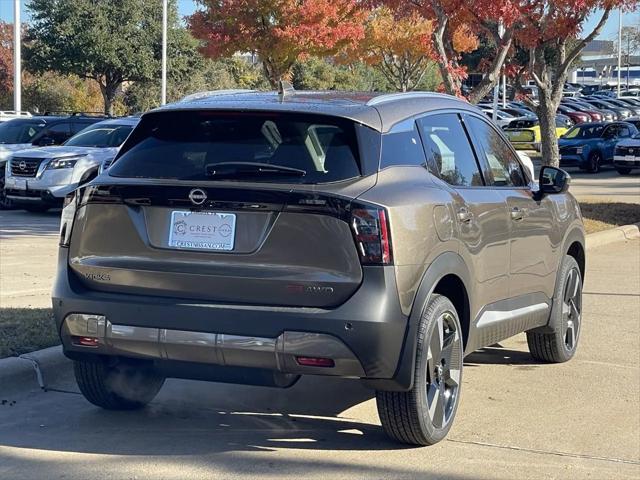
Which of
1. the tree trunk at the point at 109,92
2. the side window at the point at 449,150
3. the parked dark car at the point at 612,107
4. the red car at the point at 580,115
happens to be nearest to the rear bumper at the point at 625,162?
the red car at the point at 580,115

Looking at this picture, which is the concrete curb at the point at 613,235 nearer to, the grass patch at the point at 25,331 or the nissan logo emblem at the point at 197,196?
the grass patch at the point at 25,331

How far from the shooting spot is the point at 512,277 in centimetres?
670

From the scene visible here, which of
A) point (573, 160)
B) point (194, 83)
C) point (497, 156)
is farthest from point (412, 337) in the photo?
point (194, 83)

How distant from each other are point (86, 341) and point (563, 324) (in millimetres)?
3826

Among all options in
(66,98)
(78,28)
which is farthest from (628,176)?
(66,98)

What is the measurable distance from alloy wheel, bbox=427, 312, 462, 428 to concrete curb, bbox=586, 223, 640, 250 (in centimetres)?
992

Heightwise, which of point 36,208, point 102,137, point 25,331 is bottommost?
point 25,331

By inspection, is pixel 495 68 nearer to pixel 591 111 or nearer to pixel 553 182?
pixel 553 182

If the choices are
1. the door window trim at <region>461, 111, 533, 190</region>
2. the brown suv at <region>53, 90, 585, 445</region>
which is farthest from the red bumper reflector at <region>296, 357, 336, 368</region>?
the door window trim at <region>461, 111, 533, 190</region>

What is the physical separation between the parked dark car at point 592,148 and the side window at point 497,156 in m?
26.1

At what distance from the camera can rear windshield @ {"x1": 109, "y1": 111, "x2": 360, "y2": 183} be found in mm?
5219

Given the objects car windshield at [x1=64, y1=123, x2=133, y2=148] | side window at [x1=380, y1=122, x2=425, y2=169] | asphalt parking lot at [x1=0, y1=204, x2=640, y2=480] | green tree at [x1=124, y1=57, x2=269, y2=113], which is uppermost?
green tree at [x1=124, y1=57, x2=269, y2=113]

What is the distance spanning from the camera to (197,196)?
519 cm

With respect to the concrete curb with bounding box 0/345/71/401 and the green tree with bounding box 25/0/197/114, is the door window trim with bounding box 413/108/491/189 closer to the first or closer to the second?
the concrete curb with bounding box 0/345/71/401
